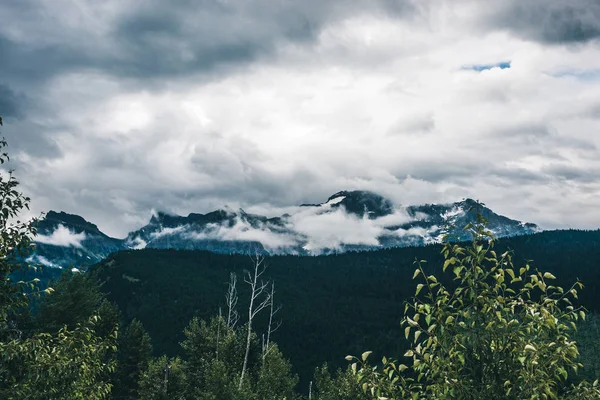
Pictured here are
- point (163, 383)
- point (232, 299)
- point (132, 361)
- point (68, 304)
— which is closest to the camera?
point (68, 304)

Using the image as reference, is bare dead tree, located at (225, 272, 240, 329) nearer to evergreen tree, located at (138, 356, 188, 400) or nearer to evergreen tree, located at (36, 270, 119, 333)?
evergreen tree, located at (138, 356, 188, 400)

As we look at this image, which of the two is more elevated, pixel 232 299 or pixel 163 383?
pixel 232 299

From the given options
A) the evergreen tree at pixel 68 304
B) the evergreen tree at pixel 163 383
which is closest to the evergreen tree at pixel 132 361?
the evergreen tree at pixel 163 383

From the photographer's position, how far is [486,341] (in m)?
8.68

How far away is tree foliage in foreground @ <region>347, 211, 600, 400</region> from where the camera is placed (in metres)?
8.23

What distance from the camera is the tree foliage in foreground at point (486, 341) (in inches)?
324

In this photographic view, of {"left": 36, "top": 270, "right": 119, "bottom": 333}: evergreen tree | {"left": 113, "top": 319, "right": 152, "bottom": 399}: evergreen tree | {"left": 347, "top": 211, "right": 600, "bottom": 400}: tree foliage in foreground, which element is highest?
{"left": 347, "top": 211, "right": 600, "bottom": 400}: tree foliage in foreground

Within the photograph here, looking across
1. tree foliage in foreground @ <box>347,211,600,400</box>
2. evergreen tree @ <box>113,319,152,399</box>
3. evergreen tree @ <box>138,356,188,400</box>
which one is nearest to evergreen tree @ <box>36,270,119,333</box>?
evergreen tree @ <box>138,356,188,400</box>

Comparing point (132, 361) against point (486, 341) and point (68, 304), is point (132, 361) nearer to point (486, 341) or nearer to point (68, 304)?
point (68, 304)

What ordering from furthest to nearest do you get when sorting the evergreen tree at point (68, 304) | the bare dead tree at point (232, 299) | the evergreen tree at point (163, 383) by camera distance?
the bare dead tree at point (232, 299), the evergreen tree at point (163, 383), the evergreen tree at point (68, 304)

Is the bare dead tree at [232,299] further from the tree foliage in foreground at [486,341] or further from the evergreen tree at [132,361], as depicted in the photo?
the tree foliage in foreground at [486,341]

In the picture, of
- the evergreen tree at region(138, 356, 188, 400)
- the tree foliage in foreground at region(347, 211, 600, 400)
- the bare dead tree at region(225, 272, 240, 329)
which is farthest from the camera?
the bare dead tree at region(225, 272, 240, 329)

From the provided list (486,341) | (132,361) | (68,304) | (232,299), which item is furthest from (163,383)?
(486,341)

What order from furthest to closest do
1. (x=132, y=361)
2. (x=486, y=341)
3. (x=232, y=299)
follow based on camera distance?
1. (x=232, y=299)
2. (x=132, y=361)
3. (x=486, y=341)
